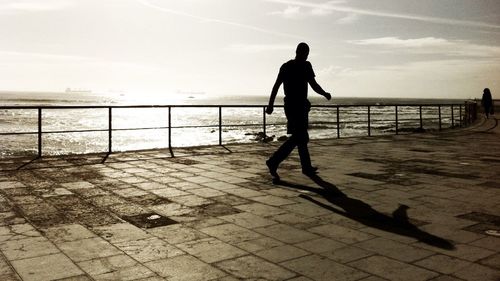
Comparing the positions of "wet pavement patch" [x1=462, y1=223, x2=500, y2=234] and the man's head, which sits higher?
the man's head

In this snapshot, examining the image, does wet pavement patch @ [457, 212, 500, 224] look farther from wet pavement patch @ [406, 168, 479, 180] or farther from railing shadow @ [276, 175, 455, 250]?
wet pavement patch @ [406, 168, 479, 180]

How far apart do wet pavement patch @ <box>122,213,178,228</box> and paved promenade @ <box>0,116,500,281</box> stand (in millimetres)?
19

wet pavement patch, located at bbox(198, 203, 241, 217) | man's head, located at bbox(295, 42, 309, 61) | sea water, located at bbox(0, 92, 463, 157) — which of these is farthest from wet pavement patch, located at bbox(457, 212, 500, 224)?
sea water, located at bbox(0, 92, 463, 157)

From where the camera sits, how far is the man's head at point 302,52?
19.9 feet

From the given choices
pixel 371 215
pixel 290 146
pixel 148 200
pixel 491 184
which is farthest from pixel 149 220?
pixel 491 184

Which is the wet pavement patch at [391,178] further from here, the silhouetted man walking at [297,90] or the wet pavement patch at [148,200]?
the wet pavement patch at [148,200]

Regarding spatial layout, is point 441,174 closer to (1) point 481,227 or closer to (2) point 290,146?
(2) point 290,146

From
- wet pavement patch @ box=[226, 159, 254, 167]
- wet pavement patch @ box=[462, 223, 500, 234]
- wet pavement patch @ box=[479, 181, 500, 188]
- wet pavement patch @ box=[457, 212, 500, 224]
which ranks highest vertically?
wet pavement patch @ box=[226, 159, 254, 167]

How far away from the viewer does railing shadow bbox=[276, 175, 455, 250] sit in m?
3.59

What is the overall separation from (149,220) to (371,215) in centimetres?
223

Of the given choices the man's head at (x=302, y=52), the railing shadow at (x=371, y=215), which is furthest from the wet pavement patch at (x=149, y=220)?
the man's head at (x=302, y=52)

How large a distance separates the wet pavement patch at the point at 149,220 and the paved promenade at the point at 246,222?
0.02 m

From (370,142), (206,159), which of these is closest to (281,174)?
(206,159)

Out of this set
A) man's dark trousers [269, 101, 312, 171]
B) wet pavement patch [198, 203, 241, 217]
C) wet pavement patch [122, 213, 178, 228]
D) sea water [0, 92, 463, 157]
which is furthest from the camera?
sea water [0, 92, 463, 157]
